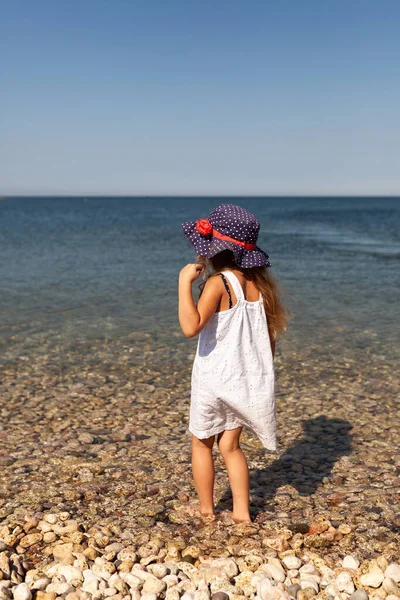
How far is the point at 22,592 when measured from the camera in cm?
345

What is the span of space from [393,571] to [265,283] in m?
1.98

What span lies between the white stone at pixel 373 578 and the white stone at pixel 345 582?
77mm

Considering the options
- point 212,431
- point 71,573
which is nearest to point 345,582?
point 212,431

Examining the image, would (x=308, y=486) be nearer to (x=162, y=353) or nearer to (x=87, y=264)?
(x=162, y=353)

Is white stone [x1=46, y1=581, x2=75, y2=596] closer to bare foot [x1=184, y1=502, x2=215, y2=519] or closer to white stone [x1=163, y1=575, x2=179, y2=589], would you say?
white stone [x1=163, y1=575, x2=179, y2=589]

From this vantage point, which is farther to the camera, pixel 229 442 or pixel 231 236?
pixel 229 442

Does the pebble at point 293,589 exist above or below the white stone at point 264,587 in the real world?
below

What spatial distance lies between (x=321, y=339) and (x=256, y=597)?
772cm

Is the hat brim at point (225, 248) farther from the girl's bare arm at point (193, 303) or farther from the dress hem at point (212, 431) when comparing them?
the dress hem at point (212, 431)

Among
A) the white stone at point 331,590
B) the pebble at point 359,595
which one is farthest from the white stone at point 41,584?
the pebble at point 359,595

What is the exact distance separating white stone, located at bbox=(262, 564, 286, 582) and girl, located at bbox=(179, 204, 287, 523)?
0.66m

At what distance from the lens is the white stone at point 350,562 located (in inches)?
150

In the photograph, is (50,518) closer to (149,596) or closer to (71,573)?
(71,573)

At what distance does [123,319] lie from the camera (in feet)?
41.5
